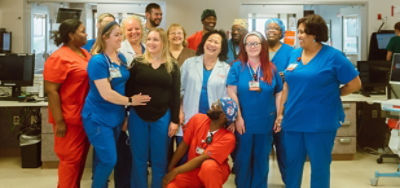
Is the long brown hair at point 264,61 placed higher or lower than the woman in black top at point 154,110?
higher

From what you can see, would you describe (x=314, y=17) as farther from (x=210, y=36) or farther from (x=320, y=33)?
(x=210, y=36)

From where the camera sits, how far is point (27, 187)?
12.8 ft

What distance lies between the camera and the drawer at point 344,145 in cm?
477

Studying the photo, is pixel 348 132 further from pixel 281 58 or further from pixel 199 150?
pixel 199 150

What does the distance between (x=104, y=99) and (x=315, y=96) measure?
134 centimetres

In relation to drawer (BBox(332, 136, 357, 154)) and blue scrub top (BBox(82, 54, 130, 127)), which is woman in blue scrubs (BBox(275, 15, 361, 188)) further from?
drawer (BBox(332, 136, 357, 154))

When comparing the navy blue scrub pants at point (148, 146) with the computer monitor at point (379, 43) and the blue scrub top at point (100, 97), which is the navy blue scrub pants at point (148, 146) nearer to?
the blue scrub top at point (100, 97)

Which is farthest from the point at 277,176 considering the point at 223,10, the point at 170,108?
the point at 223,10

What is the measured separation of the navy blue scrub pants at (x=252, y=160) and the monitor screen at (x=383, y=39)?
12.7ft

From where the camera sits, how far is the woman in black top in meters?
2.97

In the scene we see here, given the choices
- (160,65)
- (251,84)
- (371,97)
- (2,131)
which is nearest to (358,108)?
(371,97)

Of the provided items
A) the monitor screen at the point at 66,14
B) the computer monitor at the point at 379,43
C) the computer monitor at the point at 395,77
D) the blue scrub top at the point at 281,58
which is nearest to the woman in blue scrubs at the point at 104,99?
the blue scrub top at the point at 281,58

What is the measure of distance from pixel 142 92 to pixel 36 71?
11.2 ft

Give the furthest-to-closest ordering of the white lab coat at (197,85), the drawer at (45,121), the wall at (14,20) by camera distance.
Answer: the wall at (14,20) → the drawer at (45,121) → the white lab coat at (197,85)
